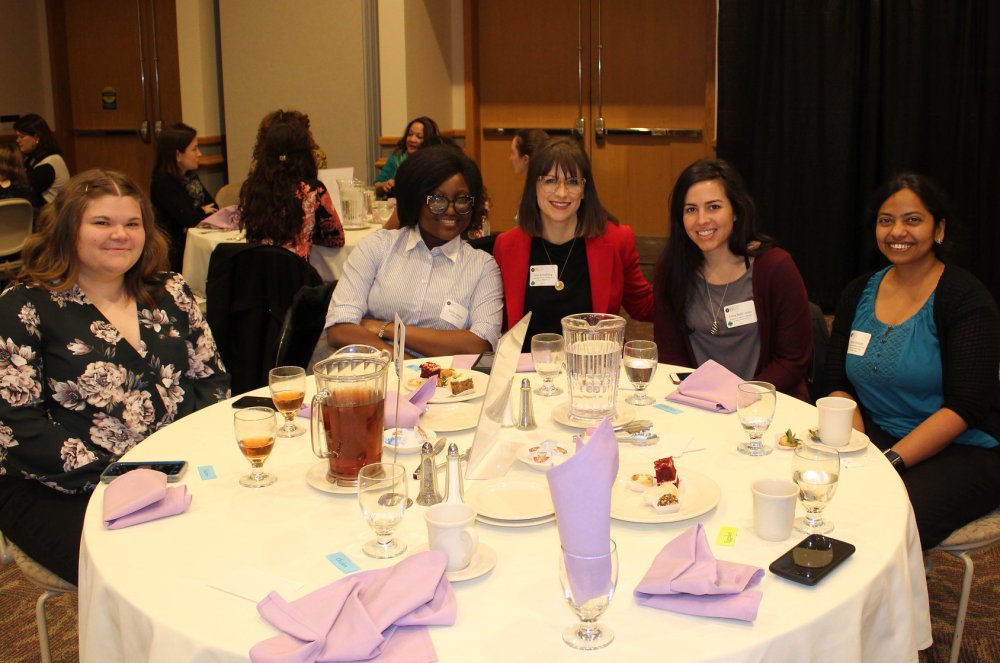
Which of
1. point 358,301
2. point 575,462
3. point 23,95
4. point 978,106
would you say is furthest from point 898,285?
point 23,95

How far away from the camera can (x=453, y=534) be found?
53.6 inches

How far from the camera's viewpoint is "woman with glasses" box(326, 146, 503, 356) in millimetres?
2943

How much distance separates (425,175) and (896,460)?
156 centimetres

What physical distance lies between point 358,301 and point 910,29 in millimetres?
4179

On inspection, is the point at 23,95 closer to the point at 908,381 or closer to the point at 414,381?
the point at 414,381

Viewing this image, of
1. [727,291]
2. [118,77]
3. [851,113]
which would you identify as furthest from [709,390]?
[118,77]

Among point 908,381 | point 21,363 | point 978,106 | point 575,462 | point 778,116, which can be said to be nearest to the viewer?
point 575,462

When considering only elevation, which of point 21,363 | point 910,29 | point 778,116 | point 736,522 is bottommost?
point 736,522

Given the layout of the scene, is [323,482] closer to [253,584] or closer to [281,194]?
[253,584]

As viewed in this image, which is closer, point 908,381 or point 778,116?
point 908,381

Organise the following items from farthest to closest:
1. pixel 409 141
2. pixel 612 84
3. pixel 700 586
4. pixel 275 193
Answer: pixel 612 84, pixel 409 141, pixel 275 193, pixel 700 586

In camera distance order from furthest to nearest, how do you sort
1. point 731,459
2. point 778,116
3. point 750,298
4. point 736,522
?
point 778,116 → point 750,298 → point 731,459 → point 736,522

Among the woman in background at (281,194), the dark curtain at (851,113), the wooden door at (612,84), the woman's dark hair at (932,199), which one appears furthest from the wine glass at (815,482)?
the wooden door at (612,84)

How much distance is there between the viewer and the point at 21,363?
81.9 inches
